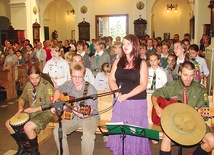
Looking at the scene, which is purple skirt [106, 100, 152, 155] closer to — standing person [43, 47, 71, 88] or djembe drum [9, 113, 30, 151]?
djembe drum [9, 113, 30, 151]

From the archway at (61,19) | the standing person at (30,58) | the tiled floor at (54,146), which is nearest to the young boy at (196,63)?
the tiled floor at (54,146)

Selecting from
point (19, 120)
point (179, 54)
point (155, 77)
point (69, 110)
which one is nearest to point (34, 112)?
point (19, 120)

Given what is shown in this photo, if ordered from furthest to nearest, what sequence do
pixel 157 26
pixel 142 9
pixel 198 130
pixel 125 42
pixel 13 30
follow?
pixel 157 26 < pixel 142 9 < pixel 13 30 < pixel 125 42 < pixel 198 130

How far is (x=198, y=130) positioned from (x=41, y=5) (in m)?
16.0

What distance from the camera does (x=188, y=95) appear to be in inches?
136

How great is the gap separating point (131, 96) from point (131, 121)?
0.33 meters

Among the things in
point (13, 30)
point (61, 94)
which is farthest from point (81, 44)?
point (13, 30)

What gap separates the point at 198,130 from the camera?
2922 mm

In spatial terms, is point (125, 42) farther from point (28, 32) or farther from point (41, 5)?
point (41, 5)

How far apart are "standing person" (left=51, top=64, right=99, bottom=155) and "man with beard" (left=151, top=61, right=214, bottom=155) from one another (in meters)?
0.91

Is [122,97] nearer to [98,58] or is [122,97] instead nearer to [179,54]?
[179,54]

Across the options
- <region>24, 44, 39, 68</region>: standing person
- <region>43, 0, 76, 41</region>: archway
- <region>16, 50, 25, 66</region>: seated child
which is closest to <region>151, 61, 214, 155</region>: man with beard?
<region>24, 44, 39, 68</region>: standing person

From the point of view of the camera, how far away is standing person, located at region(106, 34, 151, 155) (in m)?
3.28

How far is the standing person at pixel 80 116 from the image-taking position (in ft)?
11.7
